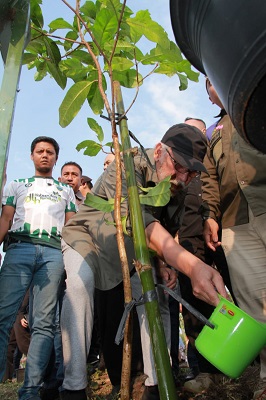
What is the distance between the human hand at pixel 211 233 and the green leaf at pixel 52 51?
51.7 inches

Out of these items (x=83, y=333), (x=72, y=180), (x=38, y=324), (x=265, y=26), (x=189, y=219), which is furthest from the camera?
(x=72, y=180)

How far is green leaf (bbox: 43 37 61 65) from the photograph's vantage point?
5.85 feet

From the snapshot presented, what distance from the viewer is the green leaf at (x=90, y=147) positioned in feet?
6.42

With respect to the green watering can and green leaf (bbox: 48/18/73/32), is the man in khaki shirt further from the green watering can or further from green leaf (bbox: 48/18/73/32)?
green leaf (bbox: 48/18/73/32)

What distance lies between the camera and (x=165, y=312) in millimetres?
2316

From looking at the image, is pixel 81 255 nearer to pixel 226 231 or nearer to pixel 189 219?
pixel 226 231

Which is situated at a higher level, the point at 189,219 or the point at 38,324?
the point at 189,219

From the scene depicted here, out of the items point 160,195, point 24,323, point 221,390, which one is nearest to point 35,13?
point 160,195

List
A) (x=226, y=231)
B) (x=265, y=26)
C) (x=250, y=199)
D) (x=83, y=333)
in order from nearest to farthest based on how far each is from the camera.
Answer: (x=265, y=26) → (x=83, y=333) → (x=250, y=199) → (x=226, y=231)

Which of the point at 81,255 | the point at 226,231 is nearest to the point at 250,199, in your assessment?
the point at 226,231

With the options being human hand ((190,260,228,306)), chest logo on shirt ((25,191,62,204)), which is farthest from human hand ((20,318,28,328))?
human hand ((190,260,228,306))

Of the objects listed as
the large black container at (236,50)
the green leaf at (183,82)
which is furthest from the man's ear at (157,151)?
the large black container at (236,50)

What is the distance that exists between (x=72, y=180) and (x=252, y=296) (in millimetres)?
2715

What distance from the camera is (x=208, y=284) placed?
4.48 ft
